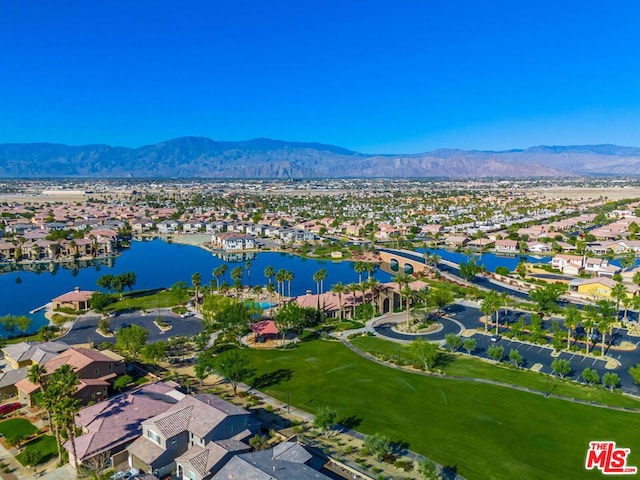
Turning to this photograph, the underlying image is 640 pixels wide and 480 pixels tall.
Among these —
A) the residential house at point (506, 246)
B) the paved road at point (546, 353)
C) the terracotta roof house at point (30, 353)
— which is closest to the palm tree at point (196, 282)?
the terracotta roof house at point (30, 353)

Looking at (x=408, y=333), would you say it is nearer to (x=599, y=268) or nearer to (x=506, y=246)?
(x=599, y=268)

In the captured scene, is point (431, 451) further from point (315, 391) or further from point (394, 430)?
point (315, 391)

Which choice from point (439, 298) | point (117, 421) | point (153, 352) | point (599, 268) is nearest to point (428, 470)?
point (117, 421)

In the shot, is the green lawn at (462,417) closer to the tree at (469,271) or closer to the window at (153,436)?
the window at (153,436)

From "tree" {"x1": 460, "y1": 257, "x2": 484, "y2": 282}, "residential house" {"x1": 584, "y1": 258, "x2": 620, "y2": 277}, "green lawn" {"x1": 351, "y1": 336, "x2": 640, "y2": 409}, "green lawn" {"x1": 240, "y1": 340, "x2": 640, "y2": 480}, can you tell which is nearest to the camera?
"green lawn" {"x1": 240, "y1": 340, "x2": 640, "y2": 480}

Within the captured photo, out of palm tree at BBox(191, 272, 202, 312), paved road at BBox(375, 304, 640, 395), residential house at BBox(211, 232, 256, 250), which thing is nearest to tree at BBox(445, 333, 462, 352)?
paved road at BBox(375, 304, 640, 395)

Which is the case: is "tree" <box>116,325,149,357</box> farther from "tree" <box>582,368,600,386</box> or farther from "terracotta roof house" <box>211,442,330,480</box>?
"tree" <box>582,368,600,386</box>
